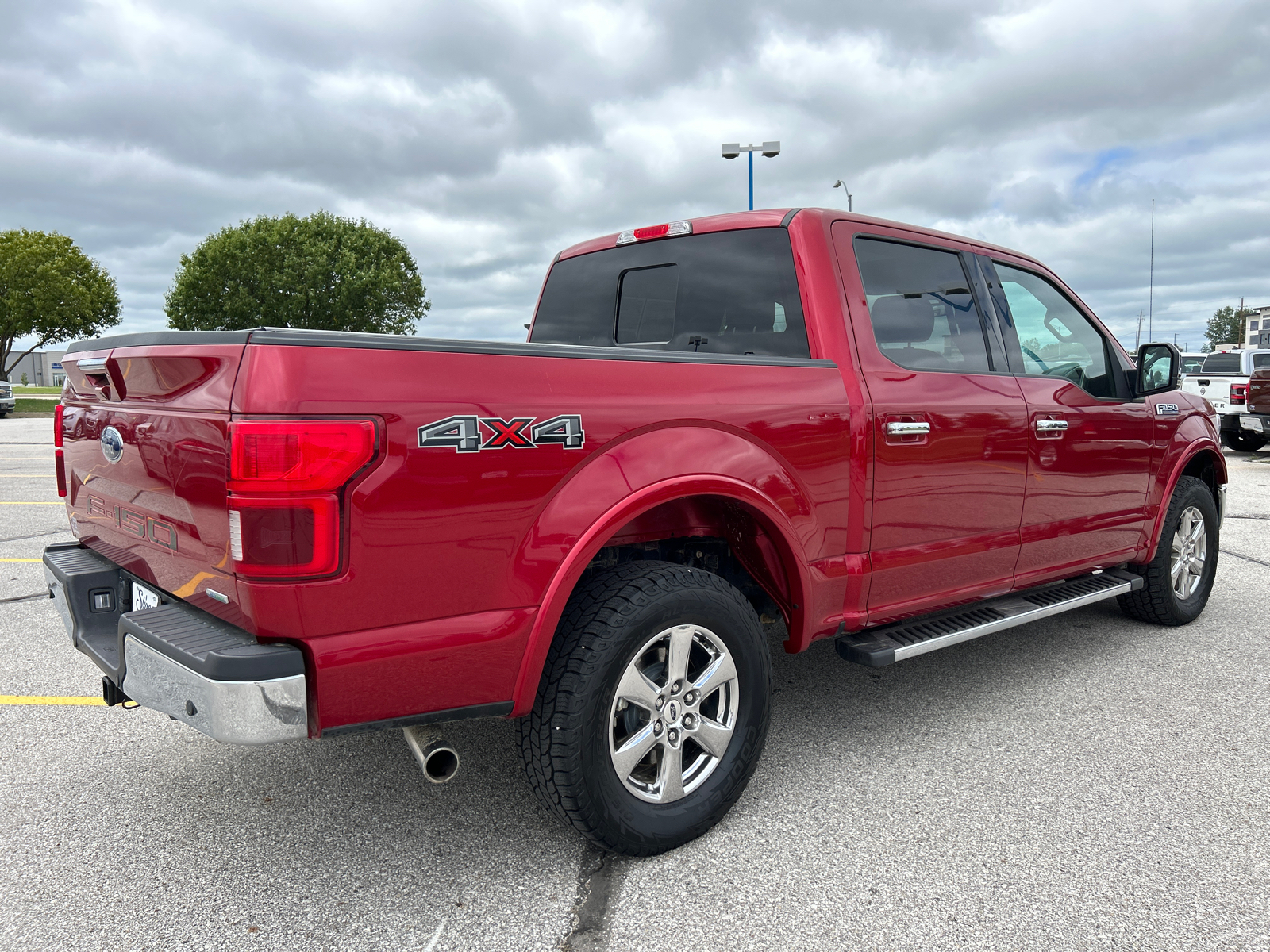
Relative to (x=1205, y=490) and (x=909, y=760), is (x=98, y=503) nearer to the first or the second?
(x=909, y=760)

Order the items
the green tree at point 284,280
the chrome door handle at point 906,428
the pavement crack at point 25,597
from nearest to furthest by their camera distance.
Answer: the chrome door handle at point 906,428, the pavement crack at point 25,597, the green tree at point 284,280

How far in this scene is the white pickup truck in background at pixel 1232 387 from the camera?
1548 centimetres

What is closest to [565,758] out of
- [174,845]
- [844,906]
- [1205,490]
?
[844,906]

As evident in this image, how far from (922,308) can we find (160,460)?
106 inches

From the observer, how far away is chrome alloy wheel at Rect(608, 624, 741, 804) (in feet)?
8.20

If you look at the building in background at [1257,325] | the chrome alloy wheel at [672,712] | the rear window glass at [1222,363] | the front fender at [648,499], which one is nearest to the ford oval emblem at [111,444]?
the front fender at [648,499]

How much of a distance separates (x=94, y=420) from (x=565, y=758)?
5.75ft

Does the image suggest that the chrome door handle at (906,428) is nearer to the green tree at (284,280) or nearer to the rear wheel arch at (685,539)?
the rear wheel arch at (685,539)

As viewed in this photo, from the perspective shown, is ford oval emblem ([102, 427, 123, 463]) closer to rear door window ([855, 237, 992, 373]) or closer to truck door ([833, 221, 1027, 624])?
truck door ([833, 221, 1027, 624])

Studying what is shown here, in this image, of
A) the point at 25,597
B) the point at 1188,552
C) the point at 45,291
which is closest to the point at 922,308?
the point at 1188,552

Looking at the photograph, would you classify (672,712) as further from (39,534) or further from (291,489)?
(39,534)

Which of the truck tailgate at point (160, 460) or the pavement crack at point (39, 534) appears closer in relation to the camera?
the truck tailgate at point (160, 460)

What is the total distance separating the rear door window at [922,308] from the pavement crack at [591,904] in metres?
1.92

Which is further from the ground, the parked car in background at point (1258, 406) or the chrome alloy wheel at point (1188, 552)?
the parked car in background at point (1258, 406)
